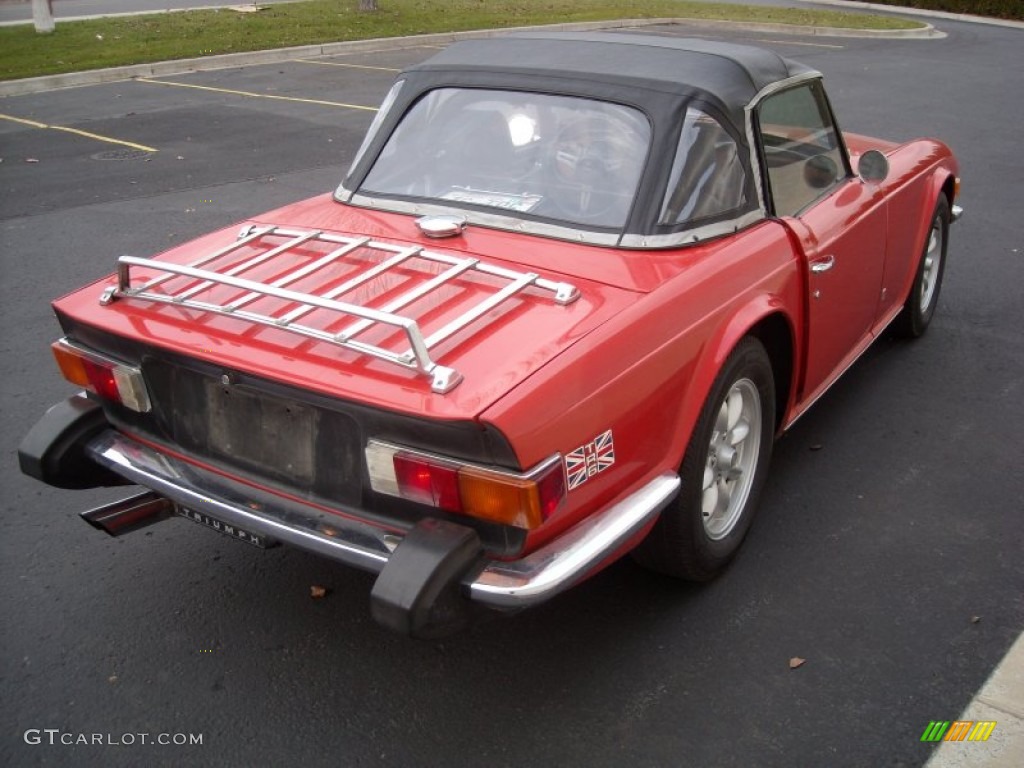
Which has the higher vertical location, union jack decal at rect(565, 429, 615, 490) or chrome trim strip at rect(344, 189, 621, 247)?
chrome trim strip at rect(344, 189, 621, 247)

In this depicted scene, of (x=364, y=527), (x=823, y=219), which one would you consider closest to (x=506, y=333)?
(x=364, y=527)

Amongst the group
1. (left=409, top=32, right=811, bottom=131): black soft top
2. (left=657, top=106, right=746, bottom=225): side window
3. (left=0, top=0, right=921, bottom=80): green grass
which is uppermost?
(left=409, top=32, right=811, bottom=131): black soft top

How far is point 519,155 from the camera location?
3543 millimetres

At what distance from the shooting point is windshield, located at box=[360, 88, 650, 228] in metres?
3.37

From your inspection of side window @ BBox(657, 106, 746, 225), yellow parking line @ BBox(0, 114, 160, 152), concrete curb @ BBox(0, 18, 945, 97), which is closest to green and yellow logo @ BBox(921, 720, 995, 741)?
side window @ BBox(657, 106, 746, 225)

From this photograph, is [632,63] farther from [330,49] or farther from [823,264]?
[330,49]

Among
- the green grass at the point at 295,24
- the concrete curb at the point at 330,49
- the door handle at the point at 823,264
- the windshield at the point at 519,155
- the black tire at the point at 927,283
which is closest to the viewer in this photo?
the windshield at the point at 519,155

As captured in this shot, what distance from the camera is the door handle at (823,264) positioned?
3.62 meters

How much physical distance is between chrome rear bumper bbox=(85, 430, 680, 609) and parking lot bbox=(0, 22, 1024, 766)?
1.60 feet

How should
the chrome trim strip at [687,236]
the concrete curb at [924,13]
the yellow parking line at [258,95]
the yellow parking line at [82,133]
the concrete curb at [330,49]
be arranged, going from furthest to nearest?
the concrete curb at [924,13] → the concrete curb at [330,49] → the yellow parking line at [258,95] → the yellow parking line at [82,133] → the chrome trim strip at [687,236]

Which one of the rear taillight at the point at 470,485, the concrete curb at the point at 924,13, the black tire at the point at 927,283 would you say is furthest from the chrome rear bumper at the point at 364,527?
the concrete curb at the point at 924,13

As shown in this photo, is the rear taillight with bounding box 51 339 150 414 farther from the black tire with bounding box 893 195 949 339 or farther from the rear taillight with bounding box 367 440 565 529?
the black tire with bounding box 893 195 949 339

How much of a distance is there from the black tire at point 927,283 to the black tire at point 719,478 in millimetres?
1896

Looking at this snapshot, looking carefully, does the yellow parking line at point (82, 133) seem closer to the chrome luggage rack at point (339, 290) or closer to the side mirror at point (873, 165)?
the chrome luggage rack at point (339, 290)
